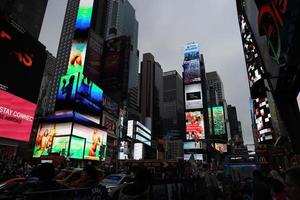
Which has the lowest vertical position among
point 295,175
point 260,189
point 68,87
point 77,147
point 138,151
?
point 260,189

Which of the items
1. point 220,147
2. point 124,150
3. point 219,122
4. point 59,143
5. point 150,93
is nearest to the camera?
point 59,143

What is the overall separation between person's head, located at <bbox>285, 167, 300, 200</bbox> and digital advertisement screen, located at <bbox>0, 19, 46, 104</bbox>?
3520 centimetres

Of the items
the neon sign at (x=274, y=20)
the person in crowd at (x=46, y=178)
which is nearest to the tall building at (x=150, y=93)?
the neon sign at (x=274, y=20)

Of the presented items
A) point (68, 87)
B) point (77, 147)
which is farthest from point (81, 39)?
point (77, 147)

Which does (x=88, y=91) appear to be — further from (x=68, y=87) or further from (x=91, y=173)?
(x=91, y=173)

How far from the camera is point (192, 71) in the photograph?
10588 centimetres

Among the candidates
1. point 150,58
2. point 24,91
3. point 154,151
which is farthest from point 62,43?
point 24,91

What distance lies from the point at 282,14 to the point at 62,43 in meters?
163

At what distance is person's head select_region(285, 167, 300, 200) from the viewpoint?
7.72 ft

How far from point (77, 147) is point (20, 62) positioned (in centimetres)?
2086

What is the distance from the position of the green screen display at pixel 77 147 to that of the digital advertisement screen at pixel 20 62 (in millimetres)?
13395

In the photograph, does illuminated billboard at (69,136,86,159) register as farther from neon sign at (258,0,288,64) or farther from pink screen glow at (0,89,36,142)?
neon sign at (258,0,288,64)

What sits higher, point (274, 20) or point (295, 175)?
point (274, 20)

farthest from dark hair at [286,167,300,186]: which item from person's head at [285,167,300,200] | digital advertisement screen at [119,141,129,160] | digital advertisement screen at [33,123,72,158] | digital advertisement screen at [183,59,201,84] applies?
digital advertisement screen at [183,59,201,84]
